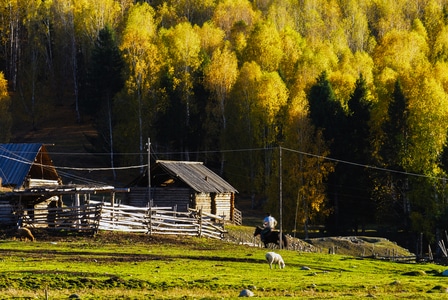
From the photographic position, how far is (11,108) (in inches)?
4377

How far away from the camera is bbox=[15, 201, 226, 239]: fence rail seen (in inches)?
2044

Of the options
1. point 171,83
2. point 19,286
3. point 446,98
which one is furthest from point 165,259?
point 171,83

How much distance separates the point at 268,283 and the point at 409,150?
150 feet

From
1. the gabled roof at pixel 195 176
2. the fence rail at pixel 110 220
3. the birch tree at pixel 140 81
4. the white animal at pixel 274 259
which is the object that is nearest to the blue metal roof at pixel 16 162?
the fence rail at pixel 110 220

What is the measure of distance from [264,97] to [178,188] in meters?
22.7

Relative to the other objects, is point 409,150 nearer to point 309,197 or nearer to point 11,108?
point 309,197

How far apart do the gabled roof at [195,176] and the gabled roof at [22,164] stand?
8.31 m

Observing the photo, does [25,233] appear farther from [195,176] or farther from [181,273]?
[195,176]

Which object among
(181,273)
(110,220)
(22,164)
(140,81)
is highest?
(140,81)

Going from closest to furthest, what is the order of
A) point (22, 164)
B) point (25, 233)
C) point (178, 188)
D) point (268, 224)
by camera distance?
point (268, 224)
point (25, 233)
point (22, 164)
point (178, 188)

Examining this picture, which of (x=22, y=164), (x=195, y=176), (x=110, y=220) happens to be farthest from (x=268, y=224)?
(x=22, y=164)

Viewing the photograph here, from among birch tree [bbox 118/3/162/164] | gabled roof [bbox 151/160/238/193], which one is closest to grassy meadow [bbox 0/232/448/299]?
gabled roof [bbox 151/160/238/193]

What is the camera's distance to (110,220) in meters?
52.9

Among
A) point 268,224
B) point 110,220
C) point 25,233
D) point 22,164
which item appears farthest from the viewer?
point 22,164
